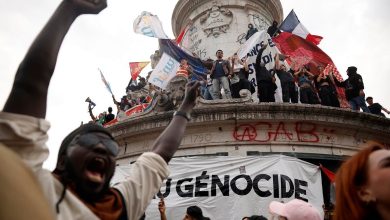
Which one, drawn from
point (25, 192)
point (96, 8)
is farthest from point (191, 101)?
point (25, 192)

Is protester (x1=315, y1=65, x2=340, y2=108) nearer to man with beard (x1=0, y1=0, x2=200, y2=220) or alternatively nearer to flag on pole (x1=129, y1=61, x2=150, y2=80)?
flag on pole (x1=129, y1=61, x2=150, y2=80)

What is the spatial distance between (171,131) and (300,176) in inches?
243

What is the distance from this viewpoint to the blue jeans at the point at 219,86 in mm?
11648

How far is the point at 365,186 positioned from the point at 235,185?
6131 mm

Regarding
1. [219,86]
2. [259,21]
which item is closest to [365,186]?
[219,86]

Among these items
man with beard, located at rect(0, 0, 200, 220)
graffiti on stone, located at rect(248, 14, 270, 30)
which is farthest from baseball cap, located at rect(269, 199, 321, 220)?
graffiti on stone, located at rect(248, 14, 270, 30)

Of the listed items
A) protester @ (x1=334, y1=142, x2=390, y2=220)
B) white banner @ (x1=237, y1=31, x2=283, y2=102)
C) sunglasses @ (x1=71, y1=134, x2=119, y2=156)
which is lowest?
protester @ (x1=334, y1=142, x2=390, y2=220)

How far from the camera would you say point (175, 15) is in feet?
64.2

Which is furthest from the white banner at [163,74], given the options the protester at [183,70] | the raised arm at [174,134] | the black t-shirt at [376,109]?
the raised arm at [174,134]

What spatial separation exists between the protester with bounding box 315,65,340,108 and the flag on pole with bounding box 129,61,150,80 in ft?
30.5

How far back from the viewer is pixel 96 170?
6.73 feet

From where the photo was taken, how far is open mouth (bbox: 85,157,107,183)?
1.98 meters

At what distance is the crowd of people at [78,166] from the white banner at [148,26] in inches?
437

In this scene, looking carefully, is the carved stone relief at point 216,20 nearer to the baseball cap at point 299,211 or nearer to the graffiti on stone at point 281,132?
the graffiti on stone at point 281,132
